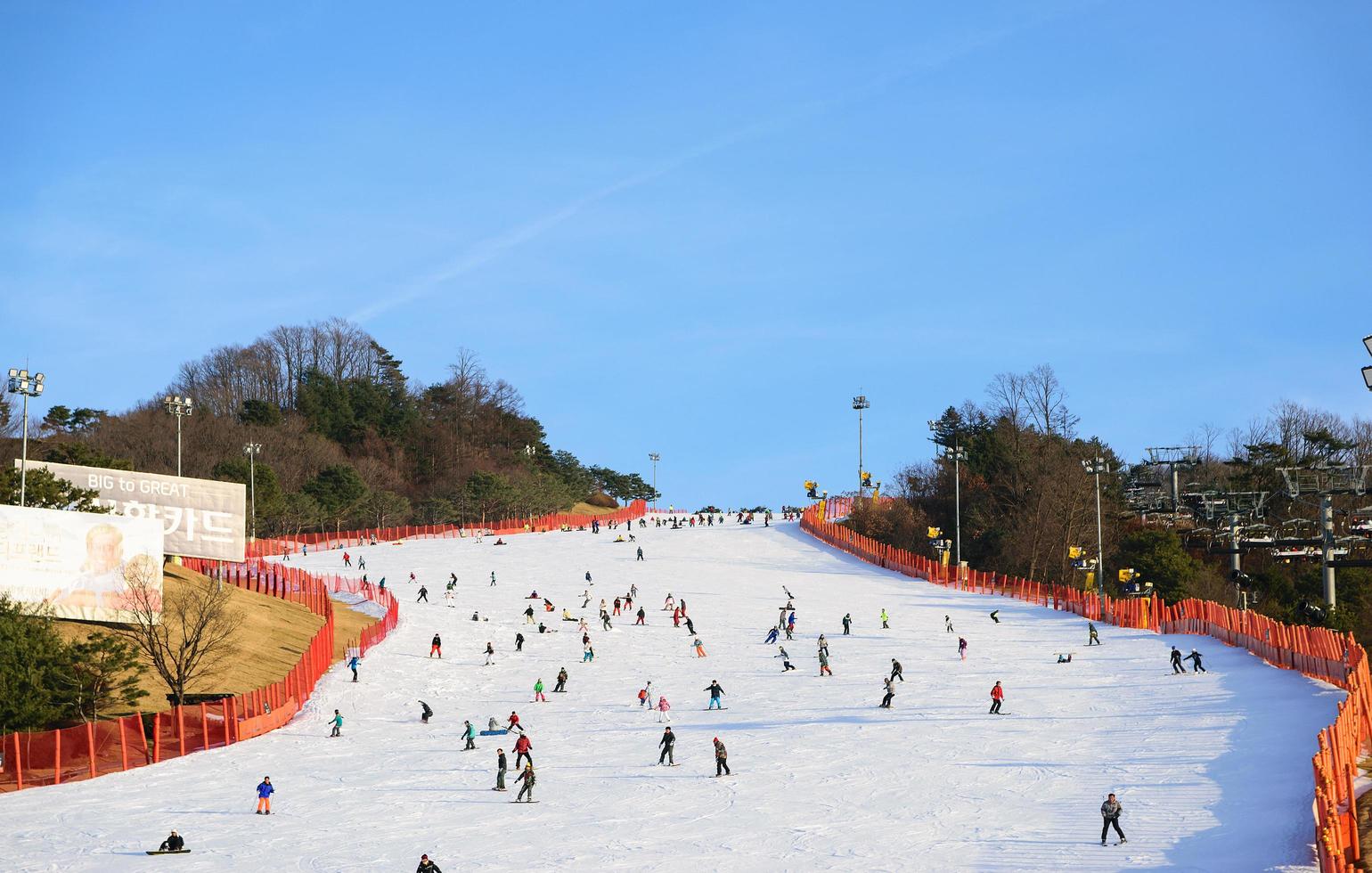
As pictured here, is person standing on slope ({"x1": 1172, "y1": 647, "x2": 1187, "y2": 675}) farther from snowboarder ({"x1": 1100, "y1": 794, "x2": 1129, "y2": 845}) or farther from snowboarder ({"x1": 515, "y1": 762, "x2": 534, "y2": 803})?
snowboarder ({"x1": 515, "y1": 762, "x2": 534, "y2": 803})

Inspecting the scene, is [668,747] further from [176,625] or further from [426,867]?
[176,625]

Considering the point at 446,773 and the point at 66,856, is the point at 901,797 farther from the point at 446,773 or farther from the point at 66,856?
the point at 66,856

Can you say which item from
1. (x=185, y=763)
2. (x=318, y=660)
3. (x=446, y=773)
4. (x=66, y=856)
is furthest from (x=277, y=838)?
(x=318, y=660)

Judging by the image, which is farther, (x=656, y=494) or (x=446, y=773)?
(x=656, y=494)

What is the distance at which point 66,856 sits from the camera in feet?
83.1

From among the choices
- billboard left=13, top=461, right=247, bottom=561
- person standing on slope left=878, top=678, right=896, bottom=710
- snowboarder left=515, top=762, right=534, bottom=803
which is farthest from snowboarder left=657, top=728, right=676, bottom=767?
billboard left=13, top=461, right=247, bottom=561

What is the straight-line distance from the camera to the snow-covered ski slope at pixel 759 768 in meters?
24.1

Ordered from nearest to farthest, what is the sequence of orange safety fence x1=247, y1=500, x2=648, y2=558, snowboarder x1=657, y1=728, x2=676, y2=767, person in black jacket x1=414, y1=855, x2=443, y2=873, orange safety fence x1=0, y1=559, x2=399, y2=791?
person in black jacket x1=414, y1=855, x2=443, y2=873 → snowboarder x1=657, y1=728, x2=676, y2=767 → orange safety fence x1=0, y1=559, x2=399, y2=791 → orange safety fence x1=247, y1=500, x2=648, y2=558

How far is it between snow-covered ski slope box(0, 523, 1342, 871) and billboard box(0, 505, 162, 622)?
791 centimetres

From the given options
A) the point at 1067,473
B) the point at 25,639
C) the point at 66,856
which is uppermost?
the point at 1067,473

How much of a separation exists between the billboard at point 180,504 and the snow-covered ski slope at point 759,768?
Result: 33.0 feet

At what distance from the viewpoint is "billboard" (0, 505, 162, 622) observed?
43444 millimetres

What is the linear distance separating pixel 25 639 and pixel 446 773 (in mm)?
13591

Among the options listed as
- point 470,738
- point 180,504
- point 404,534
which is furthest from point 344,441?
point 470,738
